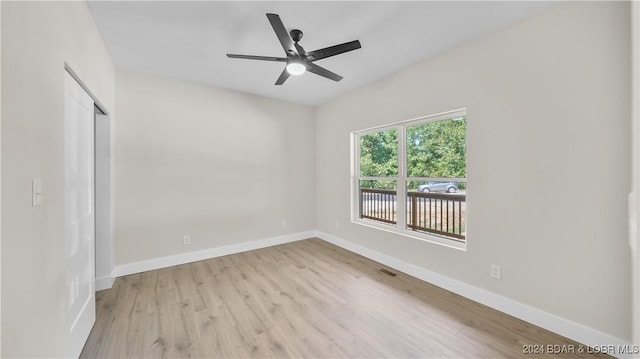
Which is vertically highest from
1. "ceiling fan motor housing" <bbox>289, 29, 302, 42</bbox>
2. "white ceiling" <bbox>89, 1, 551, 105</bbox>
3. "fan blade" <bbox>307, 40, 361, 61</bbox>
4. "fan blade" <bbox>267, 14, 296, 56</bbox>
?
"white ceiling" <bbox>89, 1, 551, 105</bbox>

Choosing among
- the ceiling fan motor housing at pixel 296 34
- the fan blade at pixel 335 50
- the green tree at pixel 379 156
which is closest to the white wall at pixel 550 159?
the green tree at pixel 379 156

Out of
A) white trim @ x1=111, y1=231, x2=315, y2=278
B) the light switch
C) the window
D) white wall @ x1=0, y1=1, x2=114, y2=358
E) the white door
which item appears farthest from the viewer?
white trim @ x1=111, y1=231, x2=315, y2=278

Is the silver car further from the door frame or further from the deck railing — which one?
the door frame

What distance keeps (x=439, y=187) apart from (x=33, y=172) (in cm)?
335

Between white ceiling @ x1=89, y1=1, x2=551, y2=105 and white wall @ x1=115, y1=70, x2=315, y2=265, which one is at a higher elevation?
white ceiling @ x1=89, y1=1, x2=551, y2=105

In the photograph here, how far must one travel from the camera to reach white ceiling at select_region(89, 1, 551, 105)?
1.99 m

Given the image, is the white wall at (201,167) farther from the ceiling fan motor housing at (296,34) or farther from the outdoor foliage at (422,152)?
the ceiling fan motor housing at (296,34)

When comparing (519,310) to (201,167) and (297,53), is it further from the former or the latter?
(201,167)

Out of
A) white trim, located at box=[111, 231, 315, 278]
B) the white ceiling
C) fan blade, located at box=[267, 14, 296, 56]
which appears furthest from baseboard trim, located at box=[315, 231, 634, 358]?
fan blade, located at box=[267, 14, 296, 56]

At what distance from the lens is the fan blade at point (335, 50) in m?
2.07

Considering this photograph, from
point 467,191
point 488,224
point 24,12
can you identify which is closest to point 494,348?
point 488,224

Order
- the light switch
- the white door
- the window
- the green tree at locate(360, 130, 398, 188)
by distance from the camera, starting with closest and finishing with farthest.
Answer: the light switch < the white door < the window < the green tree at locate(360, 130, 398, 188)

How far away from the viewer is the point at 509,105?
2.23 meters

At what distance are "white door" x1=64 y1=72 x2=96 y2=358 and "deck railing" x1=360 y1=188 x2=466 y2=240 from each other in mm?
3350
